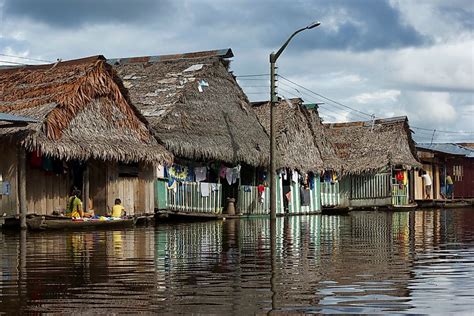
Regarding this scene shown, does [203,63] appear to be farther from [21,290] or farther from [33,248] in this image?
[21,290]

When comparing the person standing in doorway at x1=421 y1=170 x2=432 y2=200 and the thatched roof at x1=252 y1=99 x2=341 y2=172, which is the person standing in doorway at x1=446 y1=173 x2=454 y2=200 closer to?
the person standing in doorway at x1=421 y1=170 x2=432 y2=200

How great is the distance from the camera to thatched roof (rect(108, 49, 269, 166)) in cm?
2589

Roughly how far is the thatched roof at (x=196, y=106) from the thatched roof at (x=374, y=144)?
11.6 m

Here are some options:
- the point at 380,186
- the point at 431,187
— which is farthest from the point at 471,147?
the point at 380,186

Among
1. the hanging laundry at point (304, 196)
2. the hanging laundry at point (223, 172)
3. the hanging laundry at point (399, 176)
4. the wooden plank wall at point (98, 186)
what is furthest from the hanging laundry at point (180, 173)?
the hanging laundry at point (399, 176)

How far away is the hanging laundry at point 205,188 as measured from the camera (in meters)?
27.6

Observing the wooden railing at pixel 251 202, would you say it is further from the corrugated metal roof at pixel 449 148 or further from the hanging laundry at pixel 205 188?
the corrugated metal roof at pixel 449 148

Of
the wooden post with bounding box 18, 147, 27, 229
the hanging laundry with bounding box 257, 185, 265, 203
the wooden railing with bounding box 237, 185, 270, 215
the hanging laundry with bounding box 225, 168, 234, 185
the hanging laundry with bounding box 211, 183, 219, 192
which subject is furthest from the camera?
the hanging laundry with bounding box 257, 185, 265, 203

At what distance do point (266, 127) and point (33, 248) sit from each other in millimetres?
20376

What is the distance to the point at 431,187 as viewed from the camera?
4919cm

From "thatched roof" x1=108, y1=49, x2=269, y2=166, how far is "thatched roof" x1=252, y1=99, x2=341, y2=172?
4.47 feet

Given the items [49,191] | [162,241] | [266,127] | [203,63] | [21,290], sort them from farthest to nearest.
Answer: [266,127] < [203,63] < [49,191] < [162,241] < [21,290]

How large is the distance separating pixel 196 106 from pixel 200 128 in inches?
35.2

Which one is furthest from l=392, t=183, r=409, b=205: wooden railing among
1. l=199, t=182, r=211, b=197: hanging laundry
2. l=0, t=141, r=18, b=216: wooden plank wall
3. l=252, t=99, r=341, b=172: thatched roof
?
l=0, t=141, r=18, b=216: wooden plank wall
